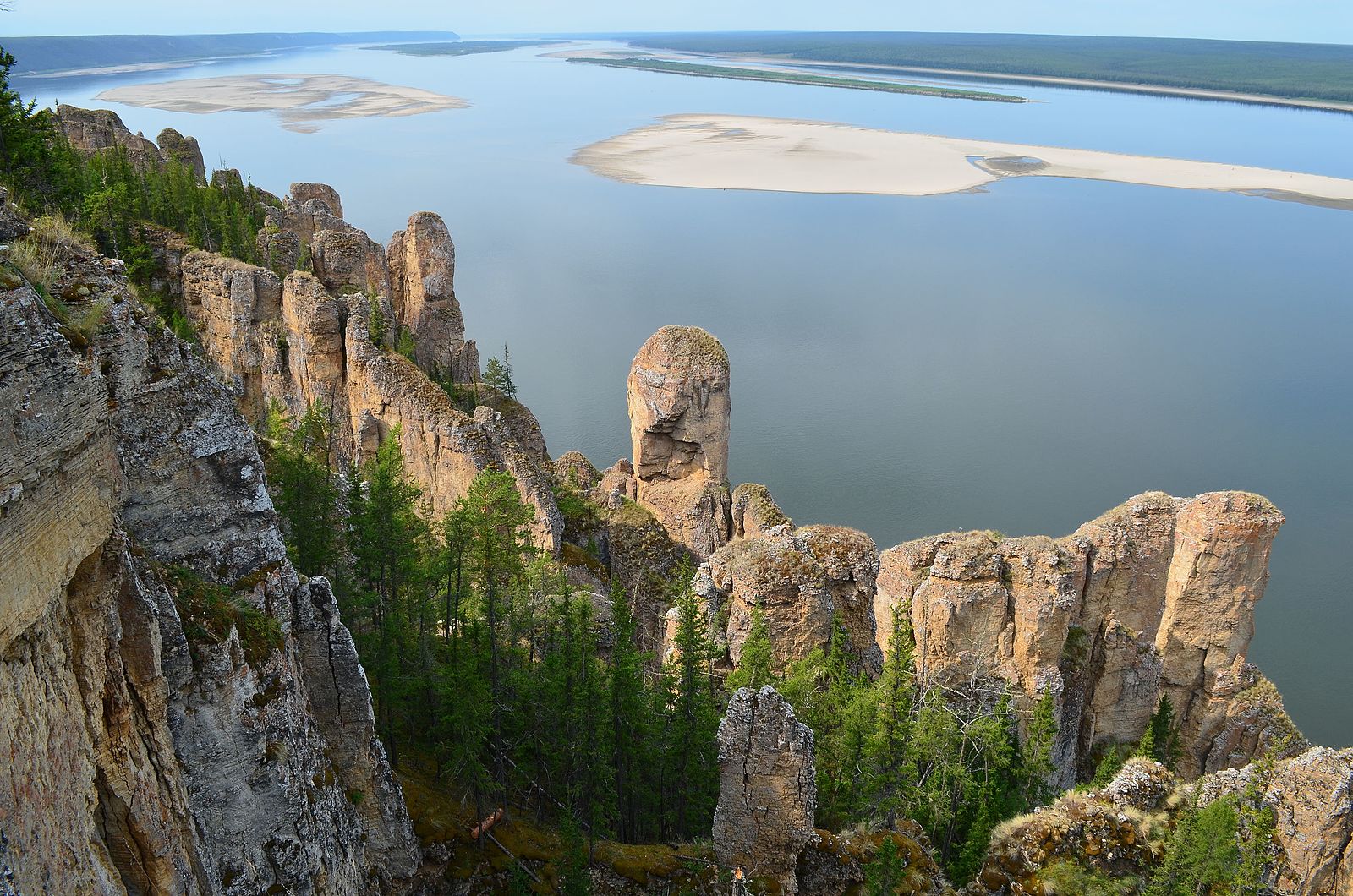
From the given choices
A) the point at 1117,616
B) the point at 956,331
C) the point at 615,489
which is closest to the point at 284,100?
the point at 956,331

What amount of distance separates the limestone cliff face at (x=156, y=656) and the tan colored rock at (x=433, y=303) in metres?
28.7

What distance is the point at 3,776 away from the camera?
745cm

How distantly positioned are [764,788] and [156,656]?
8.30 meters

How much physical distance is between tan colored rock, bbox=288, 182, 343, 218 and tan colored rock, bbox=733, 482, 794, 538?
3163cm

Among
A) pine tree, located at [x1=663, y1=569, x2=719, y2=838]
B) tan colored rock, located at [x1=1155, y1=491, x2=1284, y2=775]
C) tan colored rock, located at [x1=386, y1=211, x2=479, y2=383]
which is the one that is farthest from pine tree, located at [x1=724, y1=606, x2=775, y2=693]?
tan colored rock, located at [x1=386, y1=211, x2=479, y2=383]

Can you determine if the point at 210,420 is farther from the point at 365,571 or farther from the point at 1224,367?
the point at 1224,367

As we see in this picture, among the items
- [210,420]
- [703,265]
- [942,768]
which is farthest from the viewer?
[703,265]

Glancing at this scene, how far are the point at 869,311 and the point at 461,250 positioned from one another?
32.9 metres

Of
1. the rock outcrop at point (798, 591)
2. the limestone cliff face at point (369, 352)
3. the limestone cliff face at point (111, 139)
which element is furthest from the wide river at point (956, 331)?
the rock outcrop at point (798, 591)

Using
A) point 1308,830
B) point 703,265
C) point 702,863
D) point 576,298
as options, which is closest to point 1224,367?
point 703,265

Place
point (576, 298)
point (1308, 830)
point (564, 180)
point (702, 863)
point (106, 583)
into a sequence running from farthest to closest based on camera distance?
point (564, 180), point (576, 298), point (1308, 830), point (702, 863), point (106, 583)

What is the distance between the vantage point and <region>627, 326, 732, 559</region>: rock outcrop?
92.1 feet

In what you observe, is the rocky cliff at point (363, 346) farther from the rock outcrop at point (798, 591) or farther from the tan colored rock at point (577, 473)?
the rock outcrop at point (798, 591)

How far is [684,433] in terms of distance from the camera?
94.3 feet
